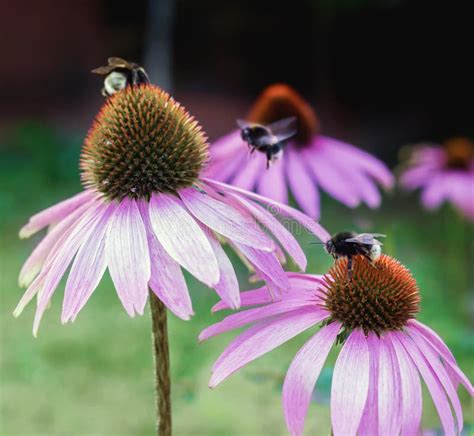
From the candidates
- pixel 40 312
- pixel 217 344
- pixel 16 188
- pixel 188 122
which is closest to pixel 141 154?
pixel 188 122

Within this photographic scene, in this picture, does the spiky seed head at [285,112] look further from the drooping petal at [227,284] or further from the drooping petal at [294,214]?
the drooping petal at [227,284]

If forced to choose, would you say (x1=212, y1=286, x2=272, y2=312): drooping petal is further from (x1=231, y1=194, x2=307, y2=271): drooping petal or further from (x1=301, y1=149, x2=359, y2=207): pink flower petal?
(x1=301, y1=149, x2=359, y2=207): pink flower petal

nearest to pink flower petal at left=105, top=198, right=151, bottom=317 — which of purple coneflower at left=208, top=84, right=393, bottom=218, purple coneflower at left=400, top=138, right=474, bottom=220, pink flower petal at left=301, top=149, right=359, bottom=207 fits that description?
purple coneflower at left=208, top=84, right=393, bottom=218

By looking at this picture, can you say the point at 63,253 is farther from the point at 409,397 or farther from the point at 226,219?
the point at 409,397

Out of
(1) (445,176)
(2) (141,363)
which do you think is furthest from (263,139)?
(2) (141,363)

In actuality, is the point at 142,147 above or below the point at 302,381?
above

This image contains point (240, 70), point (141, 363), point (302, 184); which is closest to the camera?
point (302, 184)

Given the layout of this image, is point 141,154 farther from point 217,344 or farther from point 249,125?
point 217,344
